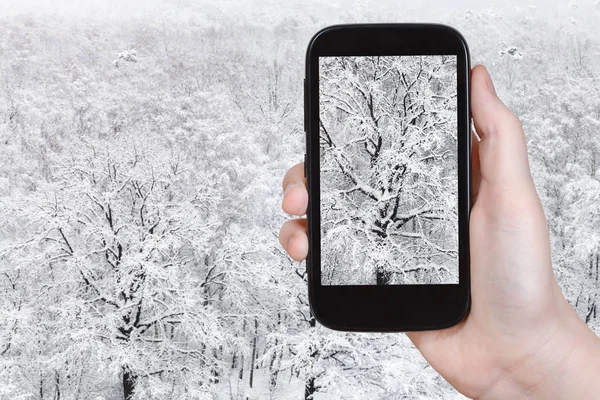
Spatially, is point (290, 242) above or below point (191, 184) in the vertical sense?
below

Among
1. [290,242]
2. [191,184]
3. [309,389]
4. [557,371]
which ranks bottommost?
[309,389]

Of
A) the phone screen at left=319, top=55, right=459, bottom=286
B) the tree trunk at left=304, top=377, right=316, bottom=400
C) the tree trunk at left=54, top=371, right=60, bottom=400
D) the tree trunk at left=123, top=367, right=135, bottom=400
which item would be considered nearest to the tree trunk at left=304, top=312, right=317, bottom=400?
the tree trunk at left=304, top=377, right=316, bottom=400

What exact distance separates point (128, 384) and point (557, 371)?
3.93ft

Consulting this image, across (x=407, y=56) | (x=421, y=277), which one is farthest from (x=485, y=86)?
(x=421, y=277)

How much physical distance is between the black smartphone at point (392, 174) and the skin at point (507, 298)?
0.02m

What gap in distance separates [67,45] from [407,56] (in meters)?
1.15

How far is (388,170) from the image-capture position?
1.73 ft

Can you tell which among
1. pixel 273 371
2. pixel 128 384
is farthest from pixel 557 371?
pixel 128 384

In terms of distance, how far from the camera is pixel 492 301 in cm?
48

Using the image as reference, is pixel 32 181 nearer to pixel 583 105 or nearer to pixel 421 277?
pixel 421 277

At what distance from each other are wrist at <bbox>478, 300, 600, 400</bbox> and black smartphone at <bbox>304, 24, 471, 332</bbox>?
87mm

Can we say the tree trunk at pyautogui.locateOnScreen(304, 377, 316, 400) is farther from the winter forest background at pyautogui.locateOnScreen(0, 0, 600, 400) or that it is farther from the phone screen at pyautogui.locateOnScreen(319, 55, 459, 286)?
the phone screen at pyautogui.locateOnScreen(319, 55, 459, 286)

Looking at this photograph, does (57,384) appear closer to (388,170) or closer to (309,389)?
(309,389)

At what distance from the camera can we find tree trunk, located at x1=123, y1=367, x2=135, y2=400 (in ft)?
4.40
